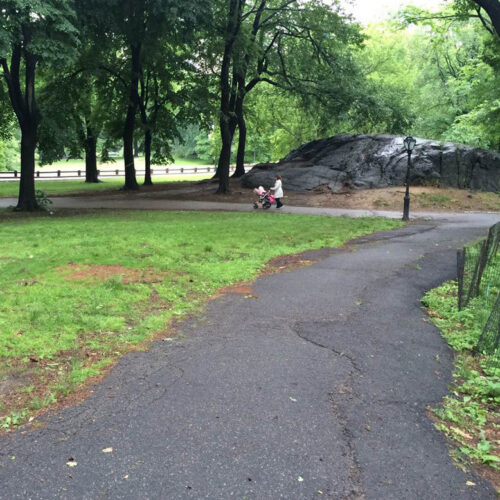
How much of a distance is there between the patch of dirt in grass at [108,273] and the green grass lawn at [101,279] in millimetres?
18

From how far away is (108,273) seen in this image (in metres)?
8.94

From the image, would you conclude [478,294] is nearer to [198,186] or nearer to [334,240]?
[334,240]

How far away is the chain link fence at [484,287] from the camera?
625 centimetres

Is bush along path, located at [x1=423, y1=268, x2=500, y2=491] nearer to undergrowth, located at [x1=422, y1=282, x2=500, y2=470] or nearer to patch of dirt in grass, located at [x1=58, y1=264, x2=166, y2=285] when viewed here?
undergrowth, located at [x1=422, y1=282, x2=500, y2=470]

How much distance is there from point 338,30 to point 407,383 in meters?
25.4

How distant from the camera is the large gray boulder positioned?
26.7m

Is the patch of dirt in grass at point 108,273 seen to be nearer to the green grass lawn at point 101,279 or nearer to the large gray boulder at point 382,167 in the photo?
the green grass lawn at point 101,279

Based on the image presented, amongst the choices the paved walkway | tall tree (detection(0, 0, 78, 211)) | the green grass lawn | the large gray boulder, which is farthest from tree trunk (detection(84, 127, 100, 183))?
the green grass lawn

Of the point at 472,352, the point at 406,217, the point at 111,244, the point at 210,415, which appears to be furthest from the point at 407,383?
the point at 406,217

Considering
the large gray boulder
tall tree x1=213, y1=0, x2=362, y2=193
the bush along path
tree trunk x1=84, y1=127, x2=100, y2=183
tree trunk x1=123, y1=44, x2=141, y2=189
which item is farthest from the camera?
tree trunk x1=84, y1=127, x2=100, y2=183

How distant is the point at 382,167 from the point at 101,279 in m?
22.6

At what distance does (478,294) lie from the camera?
28.7 feet

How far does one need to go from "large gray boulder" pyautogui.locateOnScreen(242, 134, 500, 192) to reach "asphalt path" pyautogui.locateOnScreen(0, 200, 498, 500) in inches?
836

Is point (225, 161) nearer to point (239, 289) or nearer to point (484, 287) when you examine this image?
point (239, 289)
